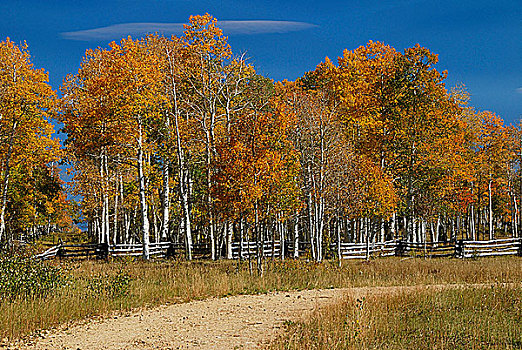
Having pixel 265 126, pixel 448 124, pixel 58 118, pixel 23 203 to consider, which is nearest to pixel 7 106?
pixel 58 118

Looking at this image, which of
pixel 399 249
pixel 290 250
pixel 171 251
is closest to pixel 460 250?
pixel 399 249

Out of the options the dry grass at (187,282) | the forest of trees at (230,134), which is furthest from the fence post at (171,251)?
the dry grass at (187,282)

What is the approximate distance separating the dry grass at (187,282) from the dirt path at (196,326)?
80cm

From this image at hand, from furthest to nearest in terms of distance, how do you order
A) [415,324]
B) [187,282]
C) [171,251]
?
1. [171,251]
2. [187,282]
3. [415,324]

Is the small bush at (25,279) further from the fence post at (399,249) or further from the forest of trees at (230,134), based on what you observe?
the fence post at (399,249)

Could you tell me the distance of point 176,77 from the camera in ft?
95.5

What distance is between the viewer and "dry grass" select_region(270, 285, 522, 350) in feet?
33.7

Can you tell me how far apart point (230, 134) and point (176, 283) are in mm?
6152

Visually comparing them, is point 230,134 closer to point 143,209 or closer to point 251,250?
point 143,209

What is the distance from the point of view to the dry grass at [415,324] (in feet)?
33.7

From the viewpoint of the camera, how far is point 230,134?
68.2 feet

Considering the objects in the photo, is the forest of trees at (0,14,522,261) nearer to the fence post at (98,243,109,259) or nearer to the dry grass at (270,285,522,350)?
the fence post at (98,243,109,259)

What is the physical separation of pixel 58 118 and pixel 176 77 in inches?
311

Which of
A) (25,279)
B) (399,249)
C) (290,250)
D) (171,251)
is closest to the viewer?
(25,279)
